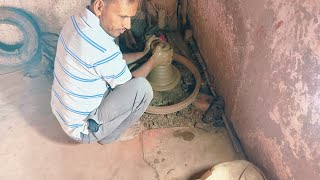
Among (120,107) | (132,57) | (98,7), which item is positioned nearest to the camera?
(98,7)

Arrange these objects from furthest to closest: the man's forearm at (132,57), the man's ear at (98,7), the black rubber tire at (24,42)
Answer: the black rubber tire at (24,42) → the man's forearm at (132,57) → the man's ear at (98,7)

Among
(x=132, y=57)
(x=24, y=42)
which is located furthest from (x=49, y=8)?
(x=132, y=57)

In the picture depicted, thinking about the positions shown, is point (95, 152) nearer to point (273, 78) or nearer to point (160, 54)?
point (160, 54)

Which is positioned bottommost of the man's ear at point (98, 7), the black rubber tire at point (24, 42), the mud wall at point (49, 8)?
the black rubber tire at point (24, 42)

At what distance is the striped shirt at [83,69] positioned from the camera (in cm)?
227

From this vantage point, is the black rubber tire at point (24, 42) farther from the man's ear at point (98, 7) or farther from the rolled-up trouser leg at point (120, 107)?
the man's ear at point (98, 7)

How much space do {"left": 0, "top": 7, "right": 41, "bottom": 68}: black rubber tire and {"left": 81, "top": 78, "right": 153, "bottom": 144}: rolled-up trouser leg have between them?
4.61 feet

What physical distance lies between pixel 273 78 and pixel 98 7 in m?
1.27

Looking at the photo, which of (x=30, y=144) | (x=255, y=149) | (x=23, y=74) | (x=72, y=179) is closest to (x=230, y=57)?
(x=255, y=149)

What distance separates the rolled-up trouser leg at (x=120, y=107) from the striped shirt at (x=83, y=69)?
0.09 m

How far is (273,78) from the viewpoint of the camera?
92.9 inches

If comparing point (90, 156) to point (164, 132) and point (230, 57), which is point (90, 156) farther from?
point (230, 57)

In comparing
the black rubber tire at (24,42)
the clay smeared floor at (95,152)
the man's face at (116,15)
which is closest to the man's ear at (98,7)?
the man's face at (116,15)

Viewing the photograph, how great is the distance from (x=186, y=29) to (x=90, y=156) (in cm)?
199
